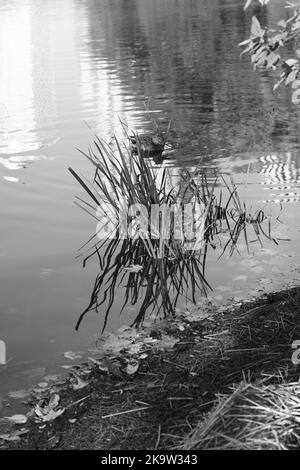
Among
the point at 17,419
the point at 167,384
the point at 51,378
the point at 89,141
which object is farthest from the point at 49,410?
the point at 89,141

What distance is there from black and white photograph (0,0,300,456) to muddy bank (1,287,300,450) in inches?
0.6

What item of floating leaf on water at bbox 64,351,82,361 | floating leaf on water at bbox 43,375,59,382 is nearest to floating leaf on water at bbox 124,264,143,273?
floating leaf on water at bbox 64,351,82,361

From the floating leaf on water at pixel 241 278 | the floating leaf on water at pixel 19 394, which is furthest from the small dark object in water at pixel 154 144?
the floating leaf on water at pixel 19 394

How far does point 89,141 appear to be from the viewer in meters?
13.8

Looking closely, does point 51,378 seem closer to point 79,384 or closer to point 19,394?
point 19,394

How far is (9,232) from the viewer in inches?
366

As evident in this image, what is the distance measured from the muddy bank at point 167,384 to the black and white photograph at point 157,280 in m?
0.01

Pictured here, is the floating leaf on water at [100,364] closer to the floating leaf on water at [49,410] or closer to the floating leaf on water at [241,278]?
the floating leaf on water at [49,410]

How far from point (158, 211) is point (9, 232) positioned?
103 inches

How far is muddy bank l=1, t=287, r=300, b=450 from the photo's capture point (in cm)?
420

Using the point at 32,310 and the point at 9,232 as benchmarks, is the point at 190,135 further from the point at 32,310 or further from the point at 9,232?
the point at 32,310

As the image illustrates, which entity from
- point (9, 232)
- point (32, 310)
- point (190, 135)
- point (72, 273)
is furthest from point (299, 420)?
point (190, 135)

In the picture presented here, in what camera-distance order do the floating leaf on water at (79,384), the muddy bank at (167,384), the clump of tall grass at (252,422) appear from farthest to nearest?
the floating leaf on water at (79,384)
the muddy bank at (167,384)
the clump of tall grass at (252,422)

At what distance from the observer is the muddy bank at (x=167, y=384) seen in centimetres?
420
